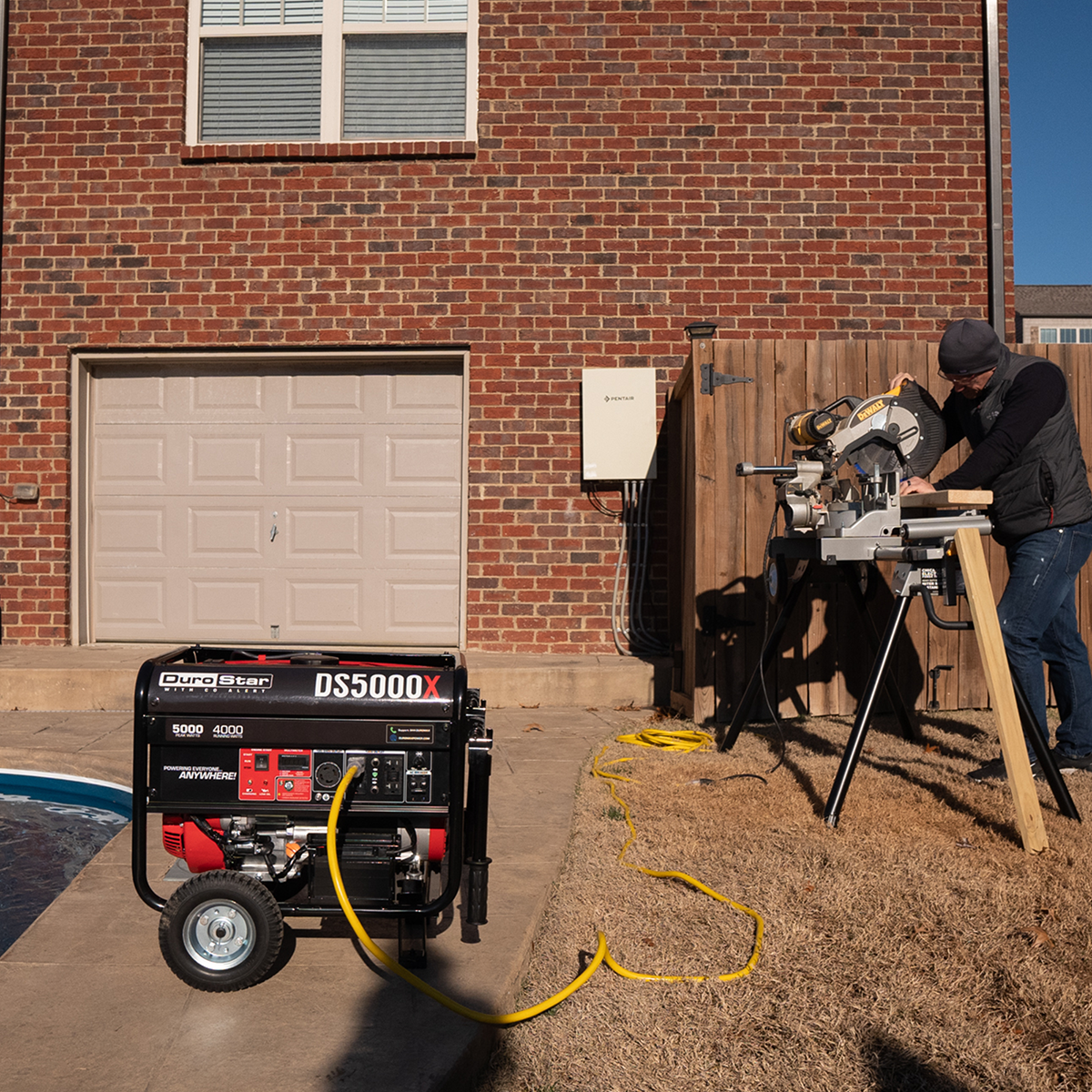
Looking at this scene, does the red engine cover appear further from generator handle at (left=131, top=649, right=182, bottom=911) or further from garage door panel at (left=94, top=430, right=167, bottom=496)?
garage door panel at (left=94, top=430, right=167, bottom=496)

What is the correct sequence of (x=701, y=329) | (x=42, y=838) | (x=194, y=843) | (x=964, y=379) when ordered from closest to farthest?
(x=194, y=843), (x=964, y=379), (x=42, y=838), (x=701, y=329)

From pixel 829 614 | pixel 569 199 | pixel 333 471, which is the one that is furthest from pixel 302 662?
pixel 569 199

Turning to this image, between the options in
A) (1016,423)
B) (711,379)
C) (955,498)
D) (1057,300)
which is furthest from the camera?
(1057,300)

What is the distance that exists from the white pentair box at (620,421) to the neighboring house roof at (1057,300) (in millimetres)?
57079

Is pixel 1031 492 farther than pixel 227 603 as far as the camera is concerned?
No

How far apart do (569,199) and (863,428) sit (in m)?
4.04

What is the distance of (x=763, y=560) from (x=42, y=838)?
13.1 ft

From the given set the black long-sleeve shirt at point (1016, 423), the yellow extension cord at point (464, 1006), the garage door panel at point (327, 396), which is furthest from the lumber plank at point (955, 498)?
the garage door panel at point (327, 396)

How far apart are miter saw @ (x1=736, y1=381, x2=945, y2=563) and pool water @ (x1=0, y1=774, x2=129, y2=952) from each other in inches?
126

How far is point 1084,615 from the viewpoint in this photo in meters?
6.02

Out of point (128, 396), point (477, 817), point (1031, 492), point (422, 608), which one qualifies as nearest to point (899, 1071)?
point (477, 817)

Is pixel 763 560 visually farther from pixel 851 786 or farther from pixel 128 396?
pixel 128 396

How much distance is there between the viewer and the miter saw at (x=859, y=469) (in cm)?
388

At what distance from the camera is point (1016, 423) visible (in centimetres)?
397
